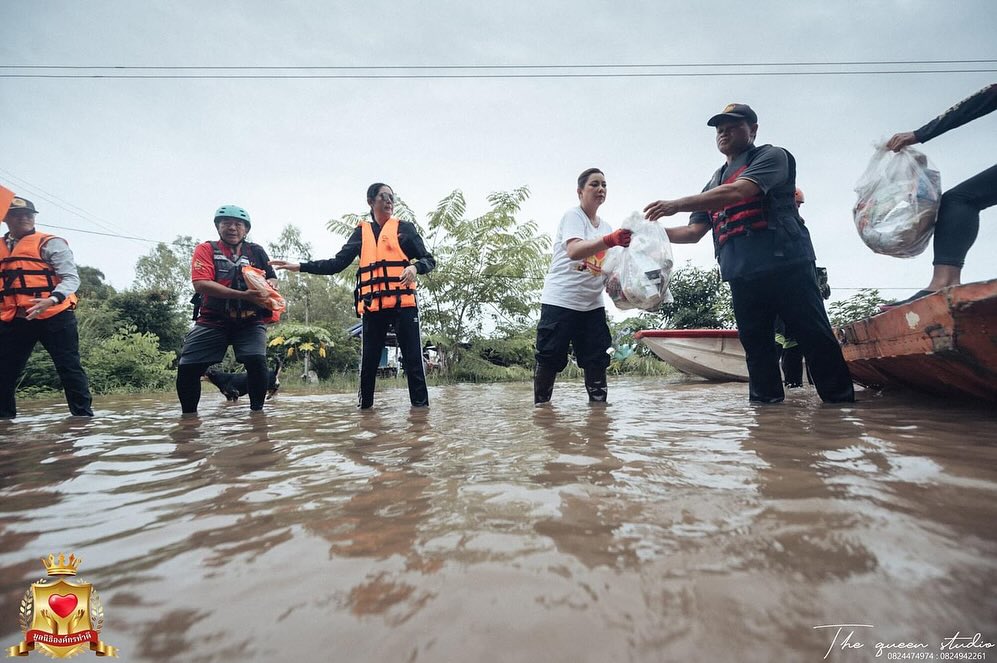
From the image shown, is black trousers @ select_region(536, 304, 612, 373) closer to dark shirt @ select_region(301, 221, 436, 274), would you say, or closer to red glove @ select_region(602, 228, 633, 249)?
red glove @ select_region(602, 228, 633, 249)

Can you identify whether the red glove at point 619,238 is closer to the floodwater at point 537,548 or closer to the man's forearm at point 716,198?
the man's forearm at point 716,198

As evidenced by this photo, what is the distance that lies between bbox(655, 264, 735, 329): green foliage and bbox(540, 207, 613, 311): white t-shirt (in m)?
8.86

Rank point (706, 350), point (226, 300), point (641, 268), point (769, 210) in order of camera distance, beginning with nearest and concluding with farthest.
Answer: point (769, 210) → point (641, 268) → point (226, 300) → point (706, 350)

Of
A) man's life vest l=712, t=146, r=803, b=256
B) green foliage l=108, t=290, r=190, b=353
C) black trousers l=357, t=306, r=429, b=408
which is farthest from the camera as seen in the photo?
green foliage l=108, t=290, r=190, b=353

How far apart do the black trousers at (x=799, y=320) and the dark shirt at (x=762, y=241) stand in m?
0.06

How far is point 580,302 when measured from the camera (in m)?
3.39

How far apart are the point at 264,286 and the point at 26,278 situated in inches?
72.6

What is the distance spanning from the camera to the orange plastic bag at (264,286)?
3.53 m

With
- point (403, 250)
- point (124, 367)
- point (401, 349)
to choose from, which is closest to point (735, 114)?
point (403, 250)

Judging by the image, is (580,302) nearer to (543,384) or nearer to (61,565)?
(543,384)

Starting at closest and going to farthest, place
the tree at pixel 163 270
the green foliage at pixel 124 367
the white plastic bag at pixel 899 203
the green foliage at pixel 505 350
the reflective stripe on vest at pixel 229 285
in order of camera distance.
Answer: the white plastic bag at pixel 899 203 < the reflective stripe on vest at pixel 229 285 < the green foliage at pixel 124 367 < the green foliage at pixel 505 350 < the tree at pixel 163 270

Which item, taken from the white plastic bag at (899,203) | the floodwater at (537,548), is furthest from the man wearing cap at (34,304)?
the white plastic bag at (899,203)

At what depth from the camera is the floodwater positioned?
595 mm

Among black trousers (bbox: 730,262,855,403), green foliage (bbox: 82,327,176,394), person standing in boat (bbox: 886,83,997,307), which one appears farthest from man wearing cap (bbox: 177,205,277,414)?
green foliage (bbox: 82,327,176,394)
